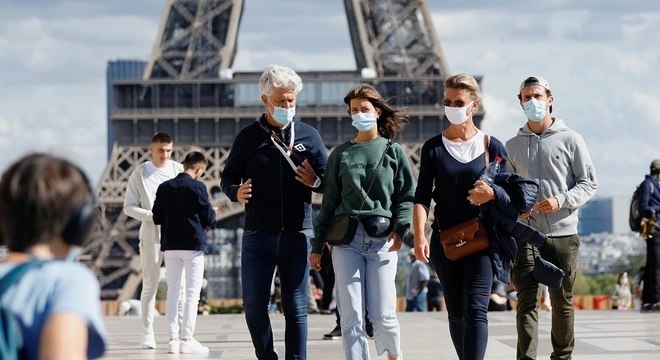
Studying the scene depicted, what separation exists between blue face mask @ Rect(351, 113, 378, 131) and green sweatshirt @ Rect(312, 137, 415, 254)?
0.27ft

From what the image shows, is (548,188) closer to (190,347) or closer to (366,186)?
(366,186)

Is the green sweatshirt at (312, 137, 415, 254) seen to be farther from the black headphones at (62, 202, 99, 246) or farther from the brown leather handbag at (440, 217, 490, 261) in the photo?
the black headphones at (62, 202, 99, 246)

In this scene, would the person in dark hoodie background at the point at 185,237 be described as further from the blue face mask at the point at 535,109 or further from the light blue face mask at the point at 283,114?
the blue face mask at the point at 535,109

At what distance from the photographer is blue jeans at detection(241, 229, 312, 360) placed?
7.90m

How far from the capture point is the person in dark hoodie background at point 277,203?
7.92m

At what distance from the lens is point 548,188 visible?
27.9 feet

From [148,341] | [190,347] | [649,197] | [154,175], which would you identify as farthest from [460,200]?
[649,197]

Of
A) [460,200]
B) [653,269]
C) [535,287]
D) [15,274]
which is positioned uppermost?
[460,200]

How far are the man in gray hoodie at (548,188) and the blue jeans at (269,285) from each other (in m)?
1.40

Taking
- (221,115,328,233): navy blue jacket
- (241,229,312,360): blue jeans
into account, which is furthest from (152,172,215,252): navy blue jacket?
(241,229,312,360): blue jeans

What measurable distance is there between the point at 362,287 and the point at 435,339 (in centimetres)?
524

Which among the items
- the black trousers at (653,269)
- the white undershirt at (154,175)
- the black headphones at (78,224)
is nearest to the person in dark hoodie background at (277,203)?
the white undershirt at (154,175)

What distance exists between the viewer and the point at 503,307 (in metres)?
20.9

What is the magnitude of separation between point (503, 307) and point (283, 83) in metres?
13.4
